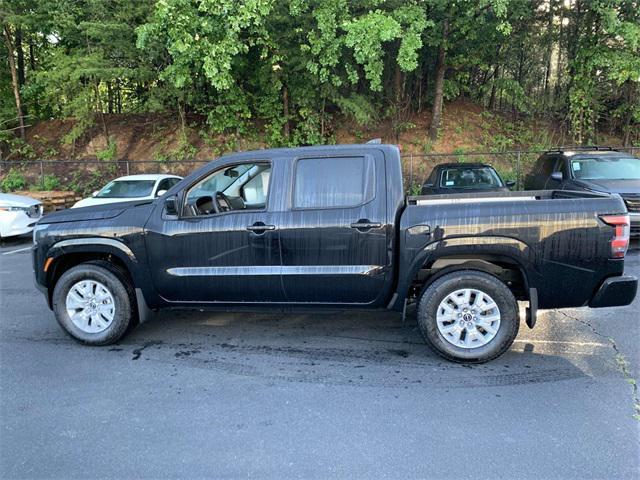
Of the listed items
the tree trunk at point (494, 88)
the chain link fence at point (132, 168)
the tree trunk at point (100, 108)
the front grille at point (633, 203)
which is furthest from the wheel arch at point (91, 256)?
the tree trunk at point (494, 88)

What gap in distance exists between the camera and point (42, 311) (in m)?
5.89

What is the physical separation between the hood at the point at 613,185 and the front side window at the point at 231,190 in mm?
7049

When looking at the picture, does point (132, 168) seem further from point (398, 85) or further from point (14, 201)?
point (398, 85)

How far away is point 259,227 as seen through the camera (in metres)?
4.41

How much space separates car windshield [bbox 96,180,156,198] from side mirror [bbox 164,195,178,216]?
258 inches

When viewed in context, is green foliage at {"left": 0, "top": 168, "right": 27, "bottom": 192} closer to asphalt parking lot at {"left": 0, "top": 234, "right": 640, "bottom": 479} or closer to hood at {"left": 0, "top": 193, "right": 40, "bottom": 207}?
hood at {"left": 0, "top": 193, "right": 40, "bottom": 207}

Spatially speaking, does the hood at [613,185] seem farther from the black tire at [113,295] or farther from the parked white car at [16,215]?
the parked white car at [16,215]

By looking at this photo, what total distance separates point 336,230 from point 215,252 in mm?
1158

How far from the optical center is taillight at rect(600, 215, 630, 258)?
13.0ft

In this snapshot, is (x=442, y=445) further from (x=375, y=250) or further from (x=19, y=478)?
(x=19, y=478)

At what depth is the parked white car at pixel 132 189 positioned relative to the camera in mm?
10680

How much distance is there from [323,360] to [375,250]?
110 cm

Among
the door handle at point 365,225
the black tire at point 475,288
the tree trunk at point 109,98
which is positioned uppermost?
the tree trunk at point 109,98

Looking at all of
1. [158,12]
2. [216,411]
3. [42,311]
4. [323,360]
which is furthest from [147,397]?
[158,12]
